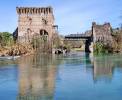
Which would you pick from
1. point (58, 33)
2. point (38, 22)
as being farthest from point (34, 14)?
point (58, 33)

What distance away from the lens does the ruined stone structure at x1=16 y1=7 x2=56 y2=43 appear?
356 ft

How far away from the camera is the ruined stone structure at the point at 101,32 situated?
112312 mm

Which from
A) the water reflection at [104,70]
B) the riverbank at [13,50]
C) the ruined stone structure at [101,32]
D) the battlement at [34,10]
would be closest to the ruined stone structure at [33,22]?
the battlement at [34,10]

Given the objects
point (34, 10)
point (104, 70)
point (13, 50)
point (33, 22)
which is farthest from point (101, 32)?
point (104, 70)

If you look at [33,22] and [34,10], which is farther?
[33,22]

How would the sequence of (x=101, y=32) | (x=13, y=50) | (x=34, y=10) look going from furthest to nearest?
(x=101, y=32), (x=34, y=10), (x=13, y=50)

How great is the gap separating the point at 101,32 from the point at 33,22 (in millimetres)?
20422

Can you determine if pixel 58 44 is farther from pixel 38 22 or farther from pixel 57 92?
pixel 57 92

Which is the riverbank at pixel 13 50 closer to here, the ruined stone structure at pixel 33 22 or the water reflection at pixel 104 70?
the ruined stone structure at pixel 33 22

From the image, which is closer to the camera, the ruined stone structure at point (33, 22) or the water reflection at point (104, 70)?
the water reflection at point (104, 70)

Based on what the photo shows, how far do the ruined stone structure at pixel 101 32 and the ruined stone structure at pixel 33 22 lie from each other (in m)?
13.1

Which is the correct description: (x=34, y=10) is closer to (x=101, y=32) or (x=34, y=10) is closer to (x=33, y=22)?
(x=33, y=22)

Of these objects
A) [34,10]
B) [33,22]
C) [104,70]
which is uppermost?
[34,10]

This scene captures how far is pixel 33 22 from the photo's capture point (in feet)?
361
